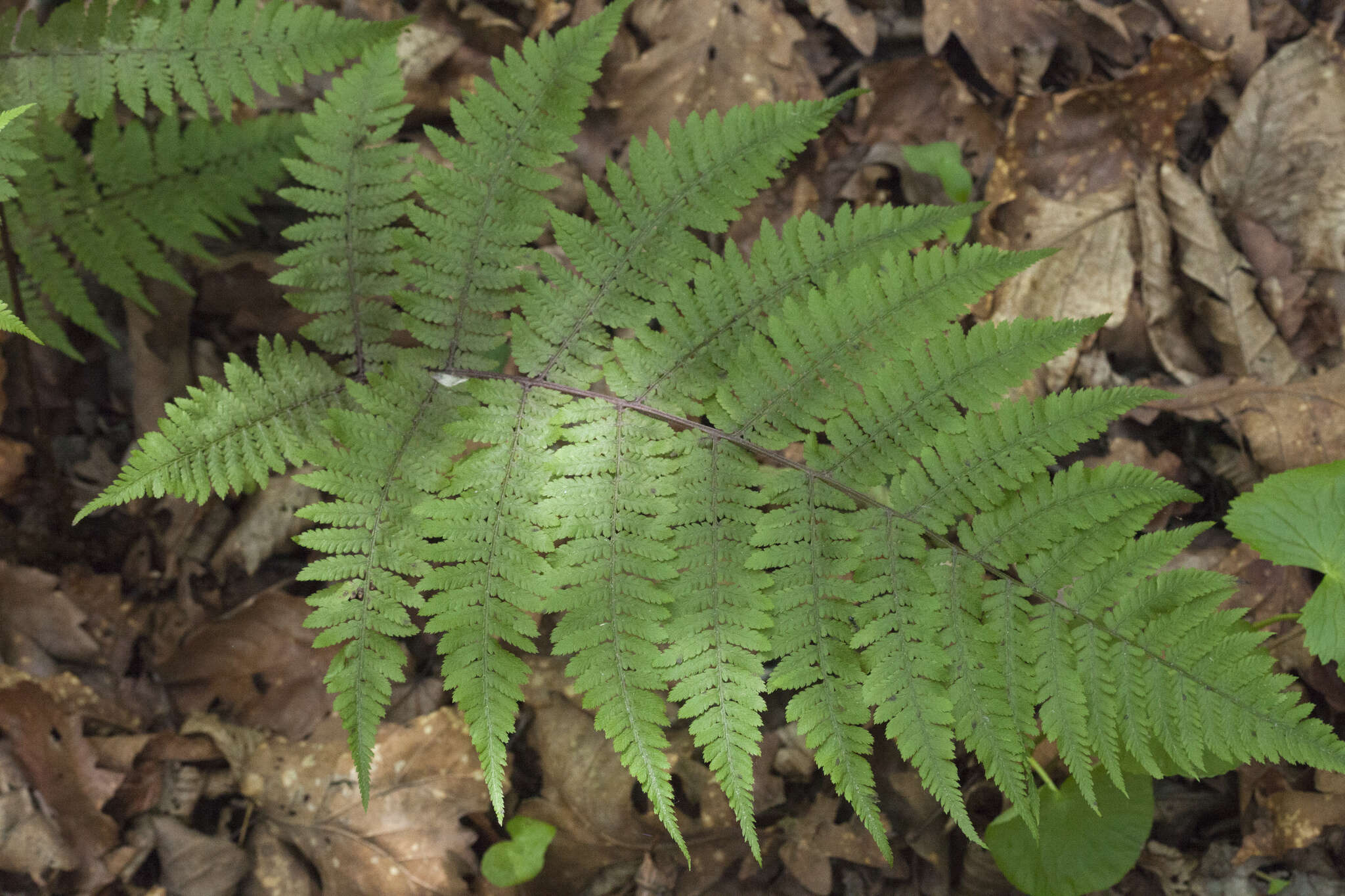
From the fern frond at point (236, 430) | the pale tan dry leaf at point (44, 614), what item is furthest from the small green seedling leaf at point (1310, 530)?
the pale tan dry leaf at point (44, 614)

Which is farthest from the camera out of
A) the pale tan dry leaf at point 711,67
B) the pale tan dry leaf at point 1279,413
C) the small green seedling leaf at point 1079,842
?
the pale tan dry leaf at point 711,67

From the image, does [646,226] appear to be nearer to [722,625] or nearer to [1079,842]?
[722,625]

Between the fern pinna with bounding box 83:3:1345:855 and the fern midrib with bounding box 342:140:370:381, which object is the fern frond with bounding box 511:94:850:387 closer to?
the fern pinna with bounding box 83:3:1345:855

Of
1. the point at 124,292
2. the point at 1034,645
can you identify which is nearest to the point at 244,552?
the point at 124,292

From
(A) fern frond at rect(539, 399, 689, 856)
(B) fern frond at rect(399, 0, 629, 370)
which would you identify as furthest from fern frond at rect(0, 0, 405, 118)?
(A) fern frond at rect(539, 399, 689, 856)

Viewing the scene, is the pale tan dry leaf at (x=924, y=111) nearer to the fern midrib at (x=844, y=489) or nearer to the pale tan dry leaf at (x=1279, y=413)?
the pale tan dry leaf at (x=1279, y=413)

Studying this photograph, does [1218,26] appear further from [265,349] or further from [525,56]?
[265,349]
